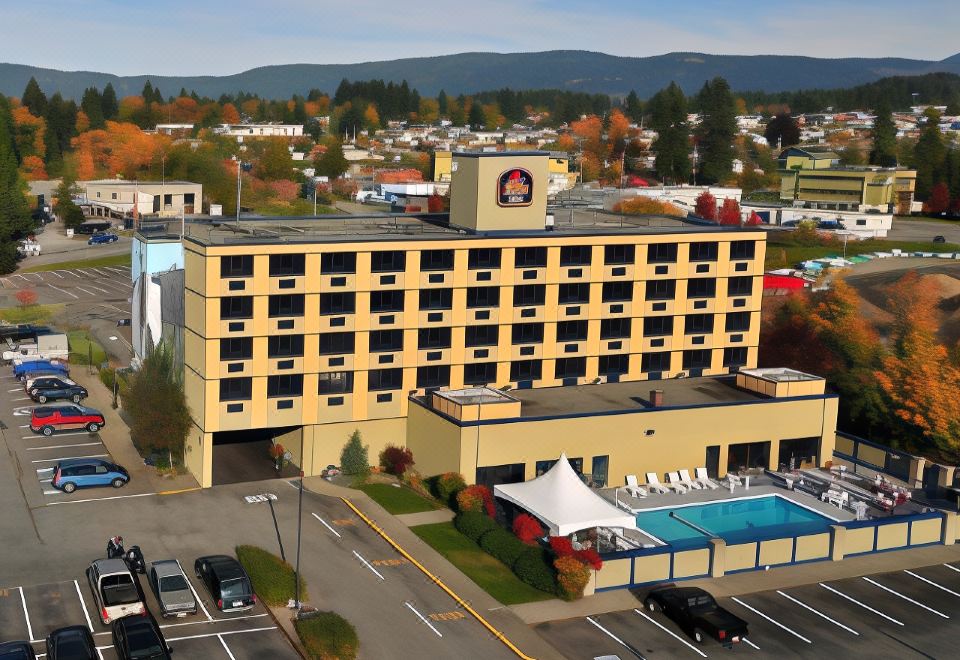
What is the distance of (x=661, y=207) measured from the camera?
129 meters

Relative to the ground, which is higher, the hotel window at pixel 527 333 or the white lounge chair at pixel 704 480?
the hotel window at pixel 527 333

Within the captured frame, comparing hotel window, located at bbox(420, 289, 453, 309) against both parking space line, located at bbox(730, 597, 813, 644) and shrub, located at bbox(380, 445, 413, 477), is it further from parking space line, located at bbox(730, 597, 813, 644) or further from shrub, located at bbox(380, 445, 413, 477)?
parking space line, located at bbox(730, 597, 813, 644)

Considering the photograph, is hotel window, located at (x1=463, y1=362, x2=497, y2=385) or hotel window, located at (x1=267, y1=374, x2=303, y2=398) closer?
hotel window, located at (x1=267, y1=374, x2=303, y2=398)

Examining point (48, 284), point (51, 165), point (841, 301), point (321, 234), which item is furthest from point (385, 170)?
point (321, 234)

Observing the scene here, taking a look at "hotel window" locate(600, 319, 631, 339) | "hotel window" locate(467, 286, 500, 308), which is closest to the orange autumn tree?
"hotel window" locate(600, 319, 631, 339)

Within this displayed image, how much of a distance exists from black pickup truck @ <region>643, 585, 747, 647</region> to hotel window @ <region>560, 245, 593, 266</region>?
21749mm

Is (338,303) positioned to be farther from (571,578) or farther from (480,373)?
(571,578)

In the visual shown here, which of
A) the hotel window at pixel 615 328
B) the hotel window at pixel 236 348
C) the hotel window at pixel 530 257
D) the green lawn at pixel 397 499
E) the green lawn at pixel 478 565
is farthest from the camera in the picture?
the hotel window at pixel 615 328

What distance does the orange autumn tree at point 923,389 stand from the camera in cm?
6031

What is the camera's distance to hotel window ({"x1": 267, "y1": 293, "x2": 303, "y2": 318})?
54.1 metres

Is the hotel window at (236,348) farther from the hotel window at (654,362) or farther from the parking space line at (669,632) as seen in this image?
the parking space line at (669,632)

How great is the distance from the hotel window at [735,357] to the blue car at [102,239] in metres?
87.3

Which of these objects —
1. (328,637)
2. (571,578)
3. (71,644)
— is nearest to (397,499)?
(571,578)

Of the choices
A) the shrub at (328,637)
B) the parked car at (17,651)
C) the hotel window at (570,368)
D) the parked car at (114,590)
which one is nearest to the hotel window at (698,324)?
the hotel window at (570,368)
